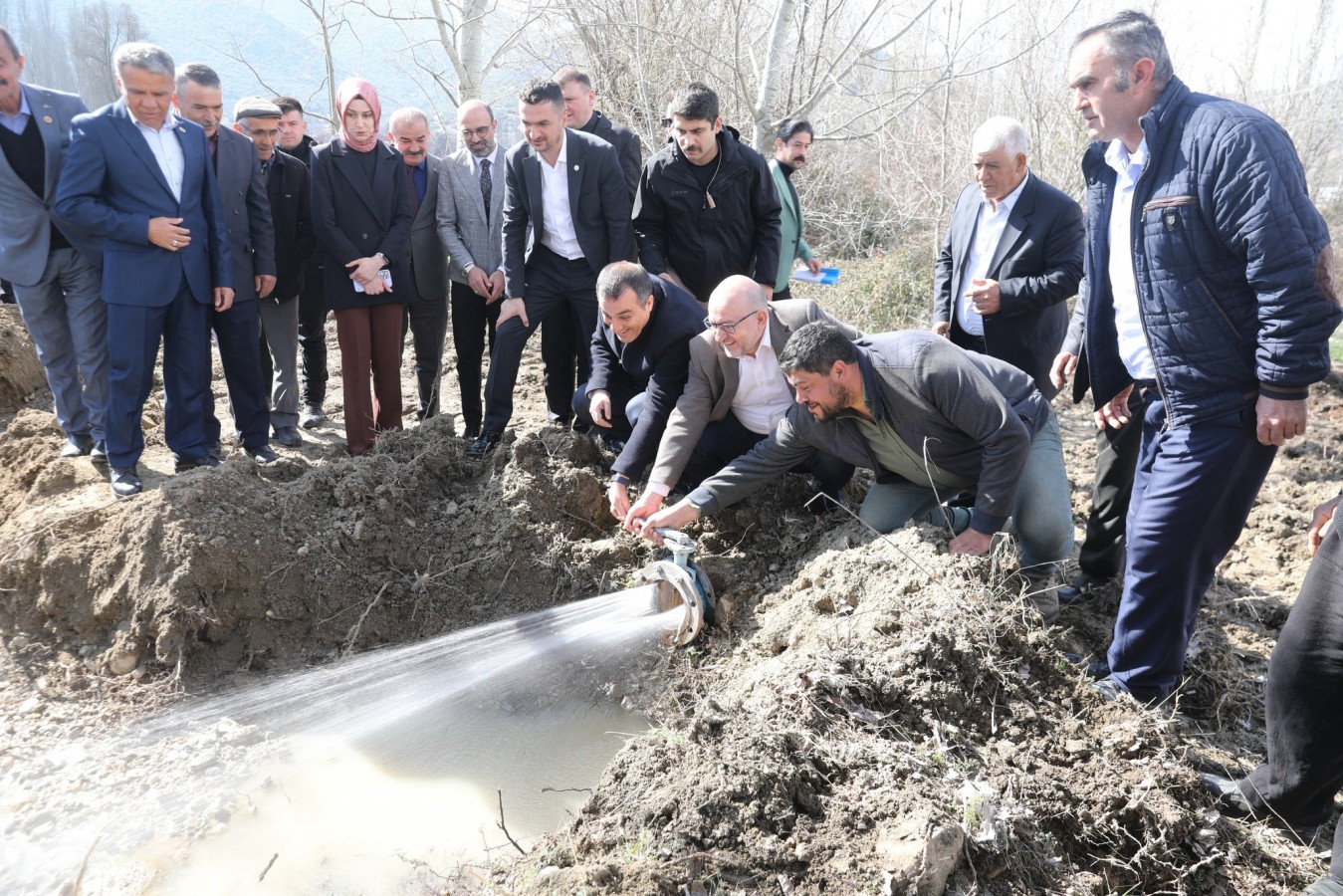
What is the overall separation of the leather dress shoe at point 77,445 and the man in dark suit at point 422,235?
2.14 meters

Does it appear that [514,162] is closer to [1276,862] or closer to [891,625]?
[891,625]

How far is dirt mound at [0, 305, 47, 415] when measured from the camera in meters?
7.30

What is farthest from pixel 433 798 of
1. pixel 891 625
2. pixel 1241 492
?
pixel 1241 492

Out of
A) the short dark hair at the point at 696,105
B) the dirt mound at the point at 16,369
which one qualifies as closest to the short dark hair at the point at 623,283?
the short dark hair at the point at 696,105

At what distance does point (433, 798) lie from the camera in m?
3.63

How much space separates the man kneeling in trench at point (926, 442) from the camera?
3.85m

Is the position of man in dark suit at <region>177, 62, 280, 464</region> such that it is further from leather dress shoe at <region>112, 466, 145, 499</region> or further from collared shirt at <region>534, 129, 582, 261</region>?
collared shirt at <region>534, 129, 582, 261</region>

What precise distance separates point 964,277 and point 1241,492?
2.17 metres

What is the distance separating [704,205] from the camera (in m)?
5.56

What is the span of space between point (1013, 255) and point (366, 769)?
13.0ft

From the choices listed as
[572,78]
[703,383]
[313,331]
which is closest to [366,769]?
[703,383]

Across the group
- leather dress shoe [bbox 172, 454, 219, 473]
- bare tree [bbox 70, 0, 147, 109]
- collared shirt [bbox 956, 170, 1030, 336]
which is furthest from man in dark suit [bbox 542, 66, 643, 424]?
bare tree [bbox 70, 0, 147, 109]

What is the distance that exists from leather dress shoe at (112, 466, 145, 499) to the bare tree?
18.5m

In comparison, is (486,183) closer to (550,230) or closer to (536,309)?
(550,230)
